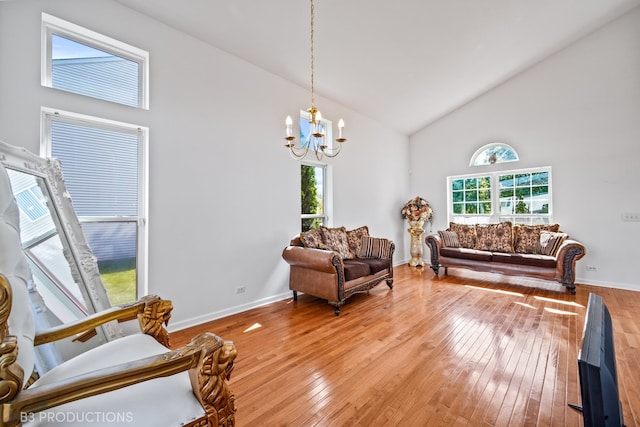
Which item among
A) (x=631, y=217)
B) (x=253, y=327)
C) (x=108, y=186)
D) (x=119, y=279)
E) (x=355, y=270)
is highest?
(x=108, y=186)

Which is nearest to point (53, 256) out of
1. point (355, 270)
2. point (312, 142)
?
point (355, 270)

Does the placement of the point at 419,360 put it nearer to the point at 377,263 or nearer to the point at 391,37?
the point at 377,263

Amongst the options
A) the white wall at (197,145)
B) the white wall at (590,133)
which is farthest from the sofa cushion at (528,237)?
the white wall at (197,145)

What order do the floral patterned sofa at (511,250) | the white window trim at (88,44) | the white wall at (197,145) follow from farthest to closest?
the floral patterned sofa at (511,250) < the white window trim at (88,44) < the white wall at (197,145)

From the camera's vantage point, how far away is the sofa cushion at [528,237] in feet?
15.1

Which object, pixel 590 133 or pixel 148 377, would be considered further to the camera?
pixel 590 133

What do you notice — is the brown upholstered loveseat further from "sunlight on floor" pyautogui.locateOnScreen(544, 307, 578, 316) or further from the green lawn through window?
"sunlight on floor" pyautogui.locateOnScreen(544, 307, 578, 316)

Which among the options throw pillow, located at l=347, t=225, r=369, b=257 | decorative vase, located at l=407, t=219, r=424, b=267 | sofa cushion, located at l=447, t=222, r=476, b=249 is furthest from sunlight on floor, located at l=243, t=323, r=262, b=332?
sofa cushion, located at l=447, t=222, r=476, b=249

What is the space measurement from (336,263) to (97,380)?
8.45 ft

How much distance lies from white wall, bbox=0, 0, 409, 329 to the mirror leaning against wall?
901 millimetres

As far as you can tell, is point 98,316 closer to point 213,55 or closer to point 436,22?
point 213,55

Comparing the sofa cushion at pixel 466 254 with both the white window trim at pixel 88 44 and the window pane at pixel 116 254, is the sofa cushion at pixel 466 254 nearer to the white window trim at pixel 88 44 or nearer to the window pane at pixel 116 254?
the window pane at pixel 116 254

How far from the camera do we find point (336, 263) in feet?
10.6

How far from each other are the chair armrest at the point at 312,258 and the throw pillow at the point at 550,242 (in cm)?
356
